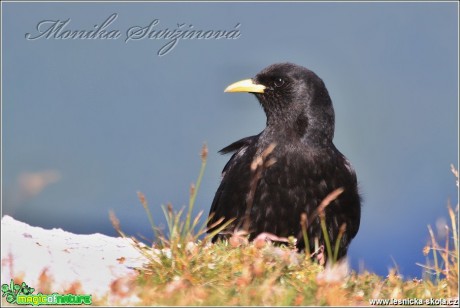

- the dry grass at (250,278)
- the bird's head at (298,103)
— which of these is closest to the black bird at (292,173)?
the bird's head at (298,103)

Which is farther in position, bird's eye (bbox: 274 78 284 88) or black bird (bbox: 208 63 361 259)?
bird's eye (bbox: 274 78 284 88)

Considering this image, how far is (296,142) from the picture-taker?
7660 millimetres

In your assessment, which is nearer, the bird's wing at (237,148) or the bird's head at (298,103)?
the bird's head at (298,103)

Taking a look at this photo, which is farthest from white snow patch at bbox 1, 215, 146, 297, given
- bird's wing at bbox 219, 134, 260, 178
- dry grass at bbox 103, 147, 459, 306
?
bird's wing at bbox 219, 134, 260, 178

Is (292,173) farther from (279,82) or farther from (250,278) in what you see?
(250,278)

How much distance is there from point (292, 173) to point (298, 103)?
858 millimetres

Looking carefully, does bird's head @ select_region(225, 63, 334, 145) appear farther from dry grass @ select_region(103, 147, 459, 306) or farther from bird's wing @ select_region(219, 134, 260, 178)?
dry grass @ select_region(103, 147, 459, 306)

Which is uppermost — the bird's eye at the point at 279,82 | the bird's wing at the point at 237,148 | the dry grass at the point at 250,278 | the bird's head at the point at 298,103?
the bird's eye at the point at 279,82

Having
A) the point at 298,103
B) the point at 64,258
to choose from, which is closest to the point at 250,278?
the point at 64,258

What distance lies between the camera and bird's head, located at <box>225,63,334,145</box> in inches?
305

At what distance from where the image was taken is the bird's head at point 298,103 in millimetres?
7754

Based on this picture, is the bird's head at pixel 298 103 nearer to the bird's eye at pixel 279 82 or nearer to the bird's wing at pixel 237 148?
the bird's eye at pixel 279 82

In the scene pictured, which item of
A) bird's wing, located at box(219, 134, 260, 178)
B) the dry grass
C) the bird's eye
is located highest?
the bird's eye

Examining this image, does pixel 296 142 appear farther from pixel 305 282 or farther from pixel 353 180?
pixel 305 282
